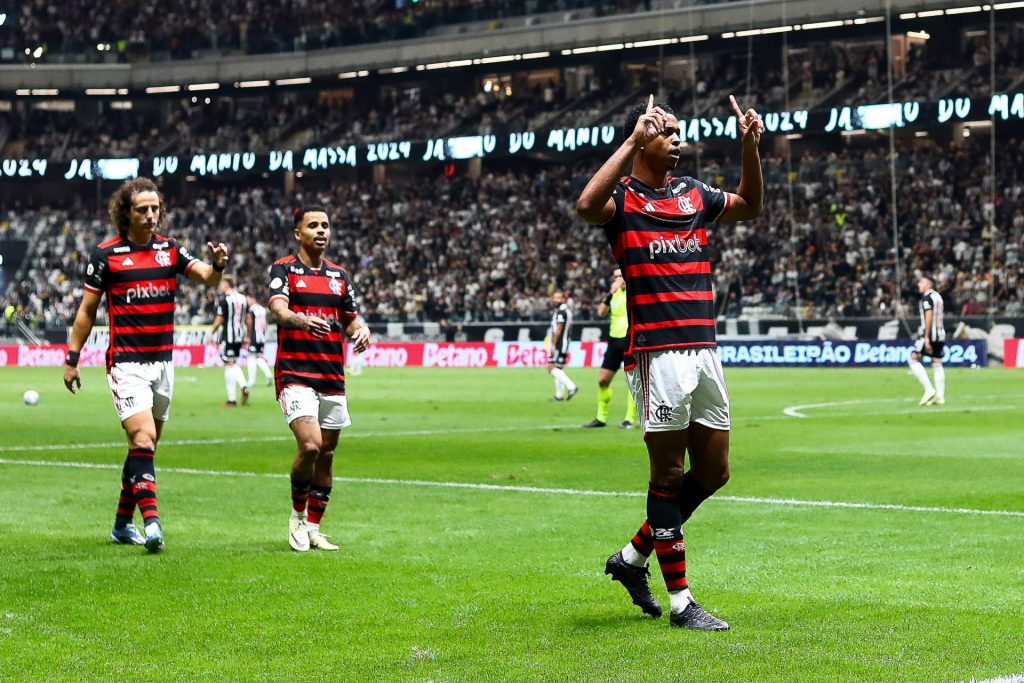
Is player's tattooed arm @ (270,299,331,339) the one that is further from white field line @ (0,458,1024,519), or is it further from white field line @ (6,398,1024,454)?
white field line @ (6,398,1024,454)

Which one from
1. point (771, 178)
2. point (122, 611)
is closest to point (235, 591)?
point (122, 611)

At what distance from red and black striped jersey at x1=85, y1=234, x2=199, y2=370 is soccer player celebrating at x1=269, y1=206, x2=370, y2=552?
79 cm

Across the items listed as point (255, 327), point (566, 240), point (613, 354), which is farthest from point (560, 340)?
point (566, 240)

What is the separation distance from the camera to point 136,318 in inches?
392

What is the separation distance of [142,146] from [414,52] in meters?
15.7

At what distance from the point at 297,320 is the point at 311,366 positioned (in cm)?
44

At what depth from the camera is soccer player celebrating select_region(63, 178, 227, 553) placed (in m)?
9.91

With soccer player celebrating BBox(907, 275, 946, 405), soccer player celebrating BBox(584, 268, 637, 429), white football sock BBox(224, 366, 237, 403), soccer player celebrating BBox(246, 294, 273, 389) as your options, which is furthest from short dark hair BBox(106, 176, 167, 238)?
soccer player celebrating BBox(246, 294, 273, 389)

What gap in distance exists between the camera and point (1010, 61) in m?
50.7

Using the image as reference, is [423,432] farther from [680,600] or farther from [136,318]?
[680,600]

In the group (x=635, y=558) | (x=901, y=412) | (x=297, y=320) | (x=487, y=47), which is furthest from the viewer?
(x=487, y=47)

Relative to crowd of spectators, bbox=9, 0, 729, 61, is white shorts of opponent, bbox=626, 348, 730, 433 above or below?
below

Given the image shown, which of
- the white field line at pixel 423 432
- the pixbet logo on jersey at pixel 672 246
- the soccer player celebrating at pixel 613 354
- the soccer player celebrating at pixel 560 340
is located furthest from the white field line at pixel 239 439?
the pixbet logo on jersey at pixel 672 246

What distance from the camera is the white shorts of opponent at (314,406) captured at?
9695mm
